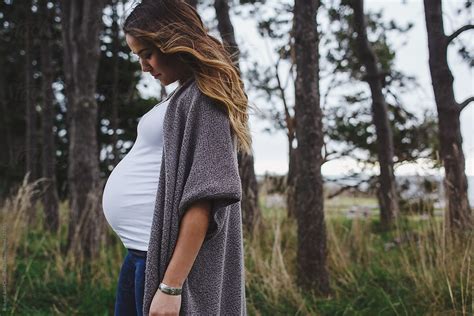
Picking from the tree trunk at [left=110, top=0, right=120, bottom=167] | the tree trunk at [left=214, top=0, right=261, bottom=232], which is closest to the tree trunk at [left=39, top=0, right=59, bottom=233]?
the tree trunk at [left=110, top=0, right=120, bottom=167]

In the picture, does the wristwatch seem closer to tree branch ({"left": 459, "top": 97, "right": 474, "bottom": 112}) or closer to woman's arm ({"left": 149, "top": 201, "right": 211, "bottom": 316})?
woman's arm ({"left": 149, "top": 201, "right": 211, "bottom": 316})

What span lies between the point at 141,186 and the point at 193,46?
402 mm

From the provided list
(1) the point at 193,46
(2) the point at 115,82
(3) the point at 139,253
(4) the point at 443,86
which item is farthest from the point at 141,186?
(2) the point at 115,82

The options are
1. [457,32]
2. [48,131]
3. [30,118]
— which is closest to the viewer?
[457,32]

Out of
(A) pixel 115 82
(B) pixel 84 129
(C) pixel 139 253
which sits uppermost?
(A) pixel 115 82

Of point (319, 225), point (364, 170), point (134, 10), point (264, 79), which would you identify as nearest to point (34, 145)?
point (264, 79)

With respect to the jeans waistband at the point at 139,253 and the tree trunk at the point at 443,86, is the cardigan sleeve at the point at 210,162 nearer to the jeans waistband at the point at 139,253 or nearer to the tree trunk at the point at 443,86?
the jeans waistband at the point at 139,253

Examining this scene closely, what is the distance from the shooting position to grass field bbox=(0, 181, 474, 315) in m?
3.29

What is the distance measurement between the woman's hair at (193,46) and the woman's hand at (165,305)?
17.1 inches

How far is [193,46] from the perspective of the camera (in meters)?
1.43

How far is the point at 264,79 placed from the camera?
1123 cm

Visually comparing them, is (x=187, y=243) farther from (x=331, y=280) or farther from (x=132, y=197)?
(x=331, y=280)

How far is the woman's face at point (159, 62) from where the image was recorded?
1466 millimetres

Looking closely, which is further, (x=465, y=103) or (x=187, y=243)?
(x=465, y=103)
